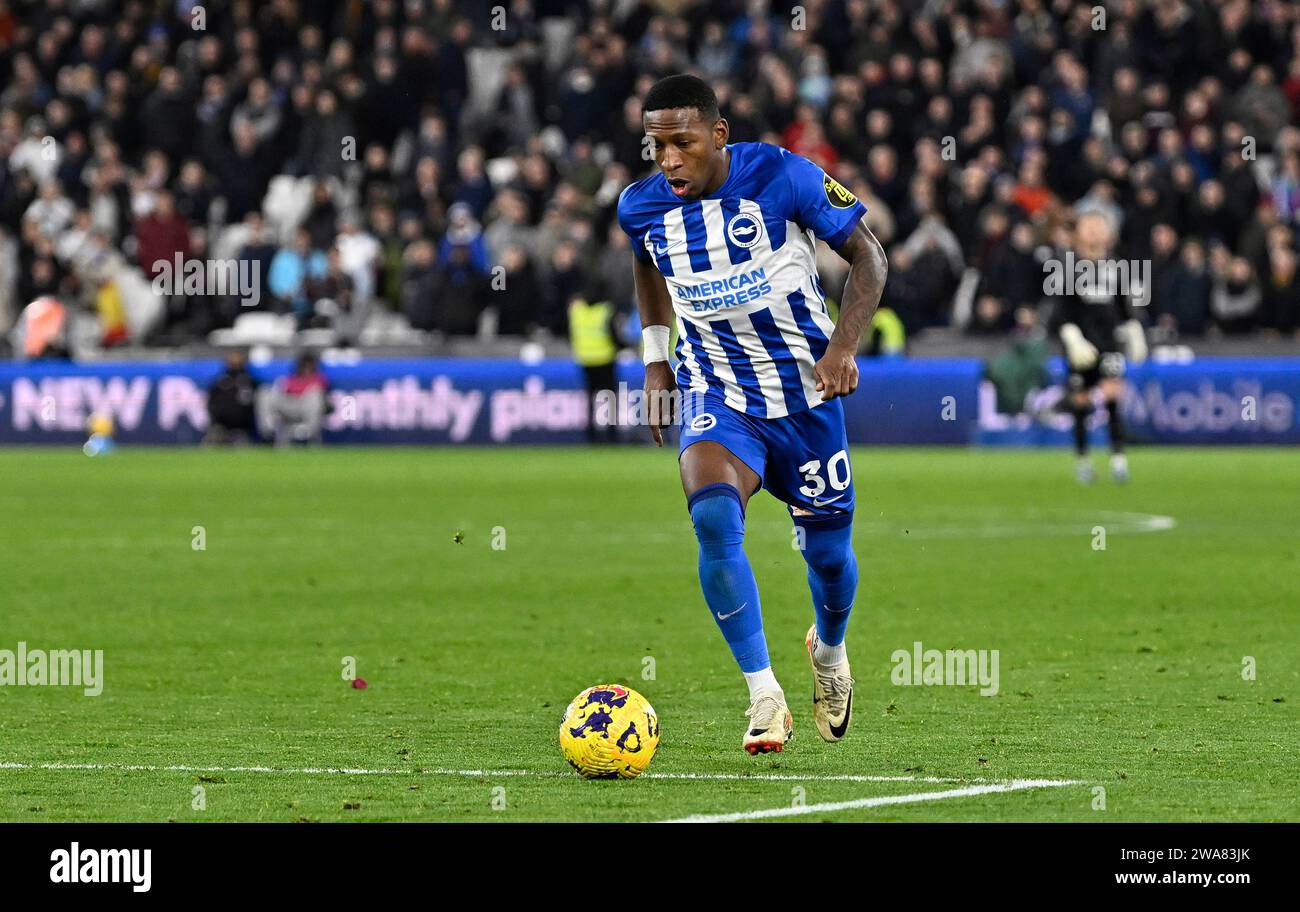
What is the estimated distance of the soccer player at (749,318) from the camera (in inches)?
298

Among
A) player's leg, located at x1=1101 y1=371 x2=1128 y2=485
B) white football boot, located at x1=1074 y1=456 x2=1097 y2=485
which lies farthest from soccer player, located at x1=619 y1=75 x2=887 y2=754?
player's leg, located at x1=1101 y1=371 x2=1128 y2=485

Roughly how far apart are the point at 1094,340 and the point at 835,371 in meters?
14.6

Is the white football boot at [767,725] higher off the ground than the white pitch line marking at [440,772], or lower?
higher

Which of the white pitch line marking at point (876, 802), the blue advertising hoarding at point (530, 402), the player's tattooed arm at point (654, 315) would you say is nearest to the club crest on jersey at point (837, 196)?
the player's tattooed arm at point (654, 315)

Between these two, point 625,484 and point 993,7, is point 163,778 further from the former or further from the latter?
point 993,7

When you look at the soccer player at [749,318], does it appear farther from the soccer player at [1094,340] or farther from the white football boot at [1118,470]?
the soccer player at [1094,340]

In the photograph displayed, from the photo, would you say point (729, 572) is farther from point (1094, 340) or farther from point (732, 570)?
point (1094, 340)

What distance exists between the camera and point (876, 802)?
21.5ft

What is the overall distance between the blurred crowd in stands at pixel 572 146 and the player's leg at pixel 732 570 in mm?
16316

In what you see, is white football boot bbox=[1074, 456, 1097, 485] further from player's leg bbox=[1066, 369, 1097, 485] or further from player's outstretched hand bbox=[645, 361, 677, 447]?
player's outstretched hand bbox=[645, 361, 677, 447]

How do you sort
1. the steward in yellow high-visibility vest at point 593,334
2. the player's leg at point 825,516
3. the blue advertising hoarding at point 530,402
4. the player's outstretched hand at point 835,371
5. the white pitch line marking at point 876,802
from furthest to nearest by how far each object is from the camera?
the steward in yellow high-visibility vest at point 593,334 < the blue advertising hoarding at point 530,402 < the player's leg at point 825,516 < the player's outstretched hand at point 835,371 < the white pitch line marking at point 876,802

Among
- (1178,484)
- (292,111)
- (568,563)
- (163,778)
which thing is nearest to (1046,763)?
(163,778)

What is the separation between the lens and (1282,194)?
25.7 metres

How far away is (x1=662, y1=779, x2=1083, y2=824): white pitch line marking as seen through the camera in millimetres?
6246
